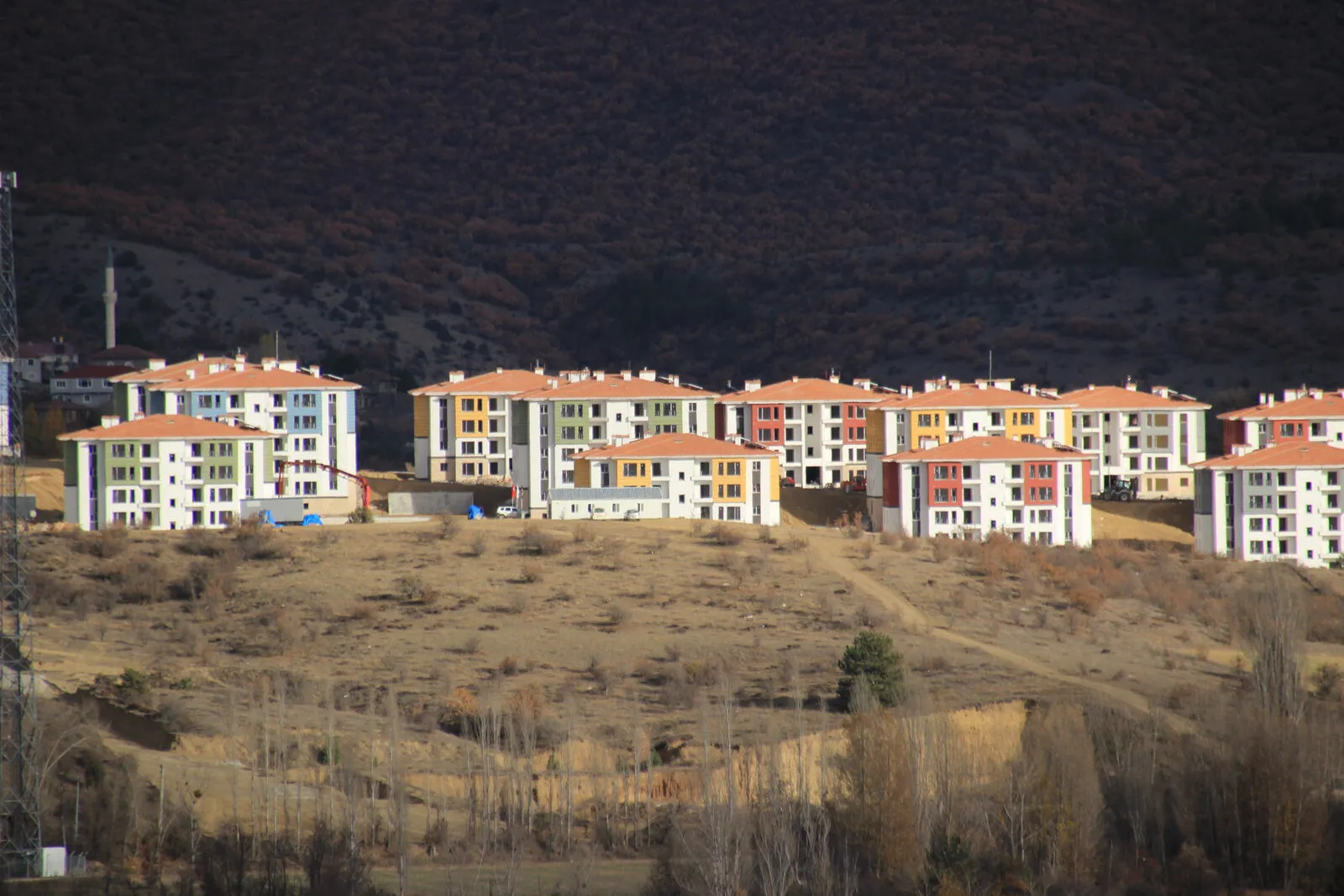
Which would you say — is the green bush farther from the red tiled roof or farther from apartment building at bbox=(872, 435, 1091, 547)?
the red tiled roof

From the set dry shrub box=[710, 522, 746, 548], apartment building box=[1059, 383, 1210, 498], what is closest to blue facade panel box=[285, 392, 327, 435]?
dry shrub box=[710, 522, 746, 548]

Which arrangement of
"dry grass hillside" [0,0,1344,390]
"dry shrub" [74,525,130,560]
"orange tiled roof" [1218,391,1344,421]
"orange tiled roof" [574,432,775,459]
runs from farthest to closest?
"dry grass hillside" [0,0,1344,390] < "orange tiled roof" [1218,391,1344,421] < "orange tiled roof" [574,432,775,459] < "dry shrub" [74,525,130,560]

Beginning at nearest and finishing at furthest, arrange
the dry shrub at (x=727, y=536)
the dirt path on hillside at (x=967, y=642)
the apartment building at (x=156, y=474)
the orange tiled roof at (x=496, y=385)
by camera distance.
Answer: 1. the dirt path on hillside at (x=967, y=642)
2. the dry shrub at (x=727, y=536)
3. the apartment building at (x=156, y=474)
4. the orange tiled roof at (x=496, y=385)

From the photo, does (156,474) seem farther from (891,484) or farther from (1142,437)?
(1142,437)

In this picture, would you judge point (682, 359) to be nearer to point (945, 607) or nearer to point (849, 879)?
point (945, 607)

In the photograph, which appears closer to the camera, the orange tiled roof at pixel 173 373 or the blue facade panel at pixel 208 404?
the blue facade panel at pixel 208 404

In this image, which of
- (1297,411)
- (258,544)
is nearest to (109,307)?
(258,544)

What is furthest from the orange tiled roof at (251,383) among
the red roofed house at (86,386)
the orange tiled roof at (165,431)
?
the red roofed house at (86,386)

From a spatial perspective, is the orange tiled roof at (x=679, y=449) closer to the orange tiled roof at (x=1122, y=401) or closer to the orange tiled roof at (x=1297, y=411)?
the orange tiled roof at (x=1122, y=401)
